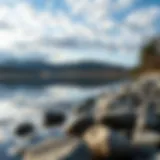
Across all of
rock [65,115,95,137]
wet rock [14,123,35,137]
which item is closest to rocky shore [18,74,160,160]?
rock [65,115,95,137]

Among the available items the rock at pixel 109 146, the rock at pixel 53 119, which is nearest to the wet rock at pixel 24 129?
the rock at pixel 53 119

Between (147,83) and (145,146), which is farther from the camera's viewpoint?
(147,83)

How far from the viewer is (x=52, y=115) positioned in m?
3.78

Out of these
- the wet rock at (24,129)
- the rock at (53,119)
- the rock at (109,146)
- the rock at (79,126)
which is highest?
the rock at (53,119)

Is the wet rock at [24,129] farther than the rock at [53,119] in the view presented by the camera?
No

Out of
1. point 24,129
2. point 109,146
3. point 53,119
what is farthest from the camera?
point 53,119


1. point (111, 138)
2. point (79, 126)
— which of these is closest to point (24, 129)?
point (79, 126)

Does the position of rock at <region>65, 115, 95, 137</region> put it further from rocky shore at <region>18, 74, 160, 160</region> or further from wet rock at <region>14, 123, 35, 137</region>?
wet rock at <region>14, 123, 35, 137</region>

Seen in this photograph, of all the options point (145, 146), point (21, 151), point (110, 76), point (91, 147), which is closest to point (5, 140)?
point (21, 151)

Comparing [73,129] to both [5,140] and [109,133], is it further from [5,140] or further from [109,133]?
[109,133]

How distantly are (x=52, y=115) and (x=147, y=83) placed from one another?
2529 millimetres

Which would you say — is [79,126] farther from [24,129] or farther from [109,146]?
[109,146]

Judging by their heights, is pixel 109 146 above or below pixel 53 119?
below

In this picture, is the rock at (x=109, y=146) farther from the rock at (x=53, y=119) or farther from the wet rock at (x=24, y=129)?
the rock at (x=53, y=119)
